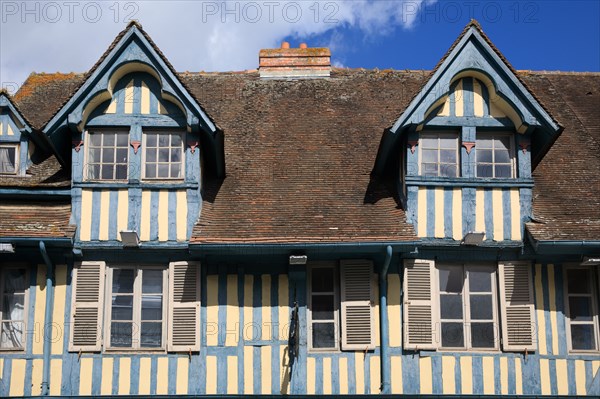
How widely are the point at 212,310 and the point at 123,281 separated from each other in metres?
1.52

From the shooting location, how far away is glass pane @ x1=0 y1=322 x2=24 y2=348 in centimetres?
1605

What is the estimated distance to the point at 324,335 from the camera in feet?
53.1

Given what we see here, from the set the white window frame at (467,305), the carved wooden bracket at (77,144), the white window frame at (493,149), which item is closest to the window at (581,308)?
the white window frame at (467,305)

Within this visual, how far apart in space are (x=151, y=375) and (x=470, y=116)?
6713mm

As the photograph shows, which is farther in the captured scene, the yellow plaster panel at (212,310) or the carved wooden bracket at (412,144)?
the carved wooden bracket at (412,144)

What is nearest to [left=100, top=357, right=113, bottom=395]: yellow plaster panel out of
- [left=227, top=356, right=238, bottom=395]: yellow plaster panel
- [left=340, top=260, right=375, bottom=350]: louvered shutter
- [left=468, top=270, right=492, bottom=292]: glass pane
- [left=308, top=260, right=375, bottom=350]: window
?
[left=227, top=356, right=238, bottom=395]: yellow plaster panel

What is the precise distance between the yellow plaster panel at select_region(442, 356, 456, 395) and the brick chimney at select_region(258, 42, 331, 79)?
7664 mm

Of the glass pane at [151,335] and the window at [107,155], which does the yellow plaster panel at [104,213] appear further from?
the glass pane at [151,335]

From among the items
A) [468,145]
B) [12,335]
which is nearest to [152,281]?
[12,335]

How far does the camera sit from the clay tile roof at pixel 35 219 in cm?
1580

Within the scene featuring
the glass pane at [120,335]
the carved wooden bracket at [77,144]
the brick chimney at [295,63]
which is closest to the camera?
the glass pane at [120,335]

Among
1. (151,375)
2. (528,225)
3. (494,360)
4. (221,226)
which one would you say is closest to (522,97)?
(528,225)

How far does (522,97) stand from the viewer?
1667 cm

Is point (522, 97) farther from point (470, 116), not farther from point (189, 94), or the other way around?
point (189, 94)
